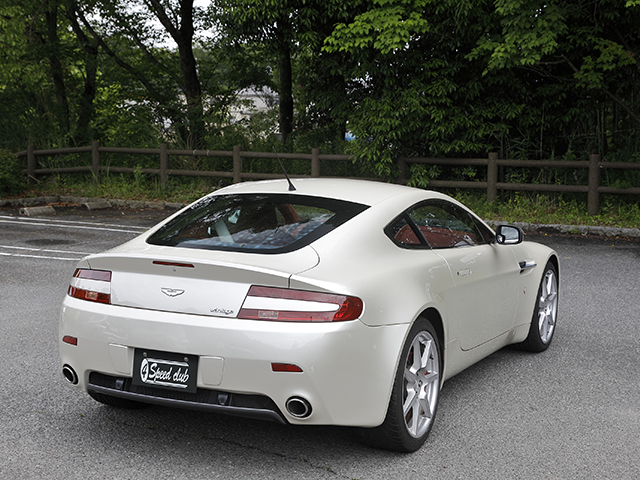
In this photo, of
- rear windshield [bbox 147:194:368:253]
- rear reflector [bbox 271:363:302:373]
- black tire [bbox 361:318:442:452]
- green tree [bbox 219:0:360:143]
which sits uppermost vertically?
green tree [bbox 219:0:360:143]

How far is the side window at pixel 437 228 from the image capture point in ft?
14.4

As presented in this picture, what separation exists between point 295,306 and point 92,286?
1.18m

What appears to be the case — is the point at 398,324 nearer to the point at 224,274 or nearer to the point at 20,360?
the point at 224,274

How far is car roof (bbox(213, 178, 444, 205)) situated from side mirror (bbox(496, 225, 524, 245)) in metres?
0.59

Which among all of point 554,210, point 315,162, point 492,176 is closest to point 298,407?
point 554,210

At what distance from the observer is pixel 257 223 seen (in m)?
4.26

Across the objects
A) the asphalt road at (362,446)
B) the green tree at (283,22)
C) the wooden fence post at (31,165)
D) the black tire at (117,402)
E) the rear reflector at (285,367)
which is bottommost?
the asphalt road at (362,446)

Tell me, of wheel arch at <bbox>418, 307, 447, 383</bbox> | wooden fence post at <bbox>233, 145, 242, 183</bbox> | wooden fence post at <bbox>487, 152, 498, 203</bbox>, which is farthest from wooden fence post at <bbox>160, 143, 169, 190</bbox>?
wheel arch at <bbox>418, 307, 447, 383</bbox>

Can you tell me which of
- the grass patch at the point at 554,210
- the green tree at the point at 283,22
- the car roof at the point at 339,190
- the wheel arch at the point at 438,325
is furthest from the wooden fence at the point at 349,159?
the wheel arch at the point at 438,325

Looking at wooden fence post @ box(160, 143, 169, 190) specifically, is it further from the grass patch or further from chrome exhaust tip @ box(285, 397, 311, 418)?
chrome exhaust tip @ box(285, 397, 311, 418)

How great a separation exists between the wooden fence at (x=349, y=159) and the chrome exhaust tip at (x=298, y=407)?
13280 millimetres

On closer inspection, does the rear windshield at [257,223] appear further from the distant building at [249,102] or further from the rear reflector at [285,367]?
the distant building at [249,102]

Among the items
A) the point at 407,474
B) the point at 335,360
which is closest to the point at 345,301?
the point at 335,360

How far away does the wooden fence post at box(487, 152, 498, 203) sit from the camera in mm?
16453
